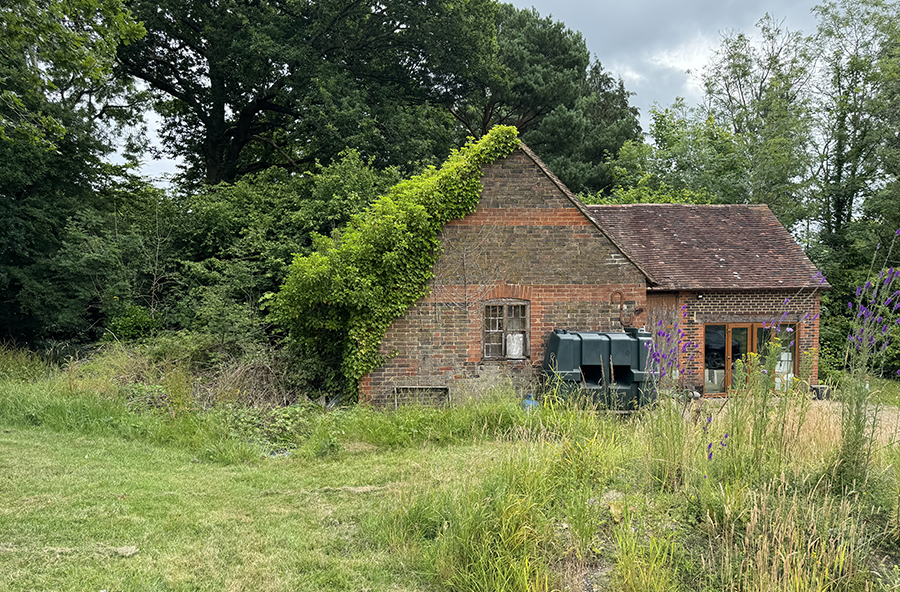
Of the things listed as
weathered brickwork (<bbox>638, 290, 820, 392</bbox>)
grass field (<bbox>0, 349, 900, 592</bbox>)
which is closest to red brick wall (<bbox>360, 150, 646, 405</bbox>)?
→ weathered brickwork (<bbox>638, 290, 820, 392</bbox>)

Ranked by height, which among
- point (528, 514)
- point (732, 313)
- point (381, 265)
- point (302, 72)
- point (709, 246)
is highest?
point (302, 72)

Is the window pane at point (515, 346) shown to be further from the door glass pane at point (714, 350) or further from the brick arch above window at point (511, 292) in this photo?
the door glass pane at point (714, 350)

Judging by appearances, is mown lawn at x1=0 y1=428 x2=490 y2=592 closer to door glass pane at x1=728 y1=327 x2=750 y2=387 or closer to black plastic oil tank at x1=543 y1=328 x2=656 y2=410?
black plastic oil tank at x1=543 y1=328 x2=656 y2=410

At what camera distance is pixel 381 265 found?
11.7 m

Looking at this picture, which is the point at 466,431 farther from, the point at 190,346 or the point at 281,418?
the point at 190,346

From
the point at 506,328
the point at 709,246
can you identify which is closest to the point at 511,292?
the point at 506,328

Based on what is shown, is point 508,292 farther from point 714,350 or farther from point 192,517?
point 192,517

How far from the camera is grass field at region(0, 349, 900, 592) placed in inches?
148

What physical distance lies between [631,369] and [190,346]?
987 cm

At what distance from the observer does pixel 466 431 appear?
886 centimetres

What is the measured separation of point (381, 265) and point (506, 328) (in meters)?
3.02

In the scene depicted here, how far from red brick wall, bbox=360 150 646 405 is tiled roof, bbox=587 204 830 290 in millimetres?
2063

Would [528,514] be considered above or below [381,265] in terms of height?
below

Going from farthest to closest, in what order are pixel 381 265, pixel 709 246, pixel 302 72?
pixel 302 72
pixel 709 246
pixel 381 265
